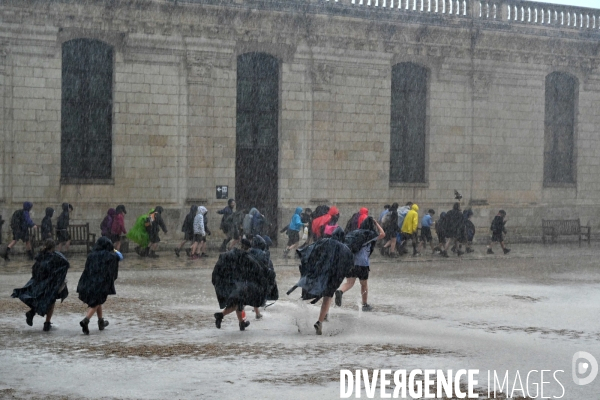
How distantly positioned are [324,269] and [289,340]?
60.3 inches

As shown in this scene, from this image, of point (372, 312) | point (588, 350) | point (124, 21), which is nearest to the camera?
point (588, 350)

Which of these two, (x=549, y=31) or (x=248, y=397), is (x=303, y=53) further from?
(x=248, y=397)

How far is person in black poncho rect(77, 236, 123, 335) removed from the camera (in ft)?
43.5

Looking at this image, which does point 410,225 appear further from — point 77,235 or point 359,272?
point 359,272

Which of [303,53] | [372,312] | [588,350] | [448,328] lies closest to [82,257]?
[303,53]

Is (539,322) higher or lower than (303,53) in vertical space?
lower

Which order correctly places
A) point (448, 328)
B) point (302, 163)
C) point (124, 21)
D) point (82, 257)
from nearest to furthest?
point (448, 328)
point (82, 257)
point (124, 21)
point (302, 163)

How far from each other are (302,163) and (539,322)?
15780mm

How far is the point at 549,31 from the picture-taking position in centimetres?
3334

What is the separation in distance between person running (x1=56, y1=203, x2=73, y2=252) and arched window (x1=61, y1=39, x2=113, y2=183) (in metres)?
2.48

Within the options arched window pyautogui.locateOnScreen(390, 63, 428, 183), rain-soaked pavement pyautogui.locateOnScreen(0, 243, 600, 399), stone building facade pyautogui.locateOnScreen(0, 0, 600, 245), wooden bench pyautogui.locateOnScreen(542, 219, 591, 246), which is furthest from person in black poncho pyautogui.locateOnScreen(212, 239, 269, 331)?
wooden bench pyautogui.locateOnScreen(542, 219, 591, 246)

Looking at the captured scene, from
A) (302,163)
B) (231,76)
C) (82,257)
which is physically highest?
(231,76)

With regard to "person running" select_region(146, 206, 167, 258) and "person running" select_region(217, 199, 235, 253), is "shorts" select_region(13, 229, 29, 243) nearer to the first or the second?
"person running" select_region(146, 206, 167, 258)

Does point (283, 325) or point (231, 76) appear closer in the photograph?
point (283, 325)
